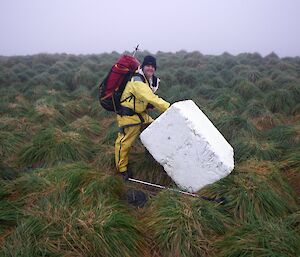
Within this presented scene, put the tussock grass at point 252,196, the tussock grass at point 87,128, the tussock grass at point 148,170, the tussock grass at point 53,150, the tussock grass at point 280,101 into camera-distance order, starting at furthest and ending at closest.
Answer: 1. the tussock grass at point 280,101
2. the tussock grass at point 87,128
3. the tussock grass at point 53,150
4. the tussock grass at point 148,170
5. the tussock grass at point 252,196

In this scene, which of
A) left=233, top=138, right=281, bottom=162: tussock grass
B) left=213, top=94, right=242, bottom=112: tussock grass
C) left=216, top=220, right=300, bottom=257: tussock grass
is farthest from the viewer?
left=213, top=94, right=242, bottom=112: tussock grass

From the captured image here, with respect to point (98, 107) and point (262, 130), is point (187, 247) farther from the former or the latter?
point (98, 107)

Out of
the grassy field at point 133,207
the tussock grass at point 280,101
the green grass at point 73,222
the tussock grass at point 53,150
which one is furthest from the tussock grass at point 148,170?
the tussock grass at point 280,101

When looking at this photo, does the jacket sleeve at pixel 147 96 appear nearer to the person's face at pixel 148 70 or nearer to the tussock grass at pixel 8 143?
the person's face at pixel 148 70

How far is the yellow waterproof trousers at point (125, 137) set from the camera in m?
4.77

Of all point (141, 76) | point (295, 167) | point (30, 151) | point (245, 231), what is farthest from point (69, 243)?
point (295, 167)

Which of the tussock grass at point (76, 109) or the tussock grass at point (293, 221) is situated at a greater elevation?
the tussock grass at point (293, 221)

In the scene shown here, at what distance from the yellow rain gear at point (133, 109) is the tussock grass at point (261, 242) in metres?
1.85

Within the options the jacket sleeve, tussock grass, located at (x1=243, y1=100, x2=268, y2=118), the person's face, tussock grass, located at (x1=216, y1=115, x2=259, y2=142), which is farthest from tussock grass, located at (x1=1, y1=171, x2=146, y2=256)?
tussock grass, located at (x1=243, y1=100, x2=268, y2=118)

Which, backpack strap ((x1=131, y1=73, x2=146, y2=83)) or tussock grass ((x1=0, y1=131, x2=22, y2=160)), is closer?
backpack strap ((x1=131, y1=73, x2=146, y2=83))

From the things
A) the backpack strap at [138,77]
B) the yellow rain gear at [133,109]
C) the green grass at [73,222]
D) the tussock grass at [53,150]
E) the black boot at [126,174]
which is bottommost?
the black boot at [126,174]

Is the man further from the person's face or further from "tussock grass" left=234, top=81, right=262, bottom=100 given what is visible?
"tussock grass" left=234, top=81, right=262, bottom=100

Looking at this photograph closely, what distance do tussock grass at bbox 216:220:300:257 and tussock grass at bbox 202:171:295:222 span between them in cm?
32

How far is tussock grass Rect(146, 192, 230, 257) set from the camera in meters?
3.34
